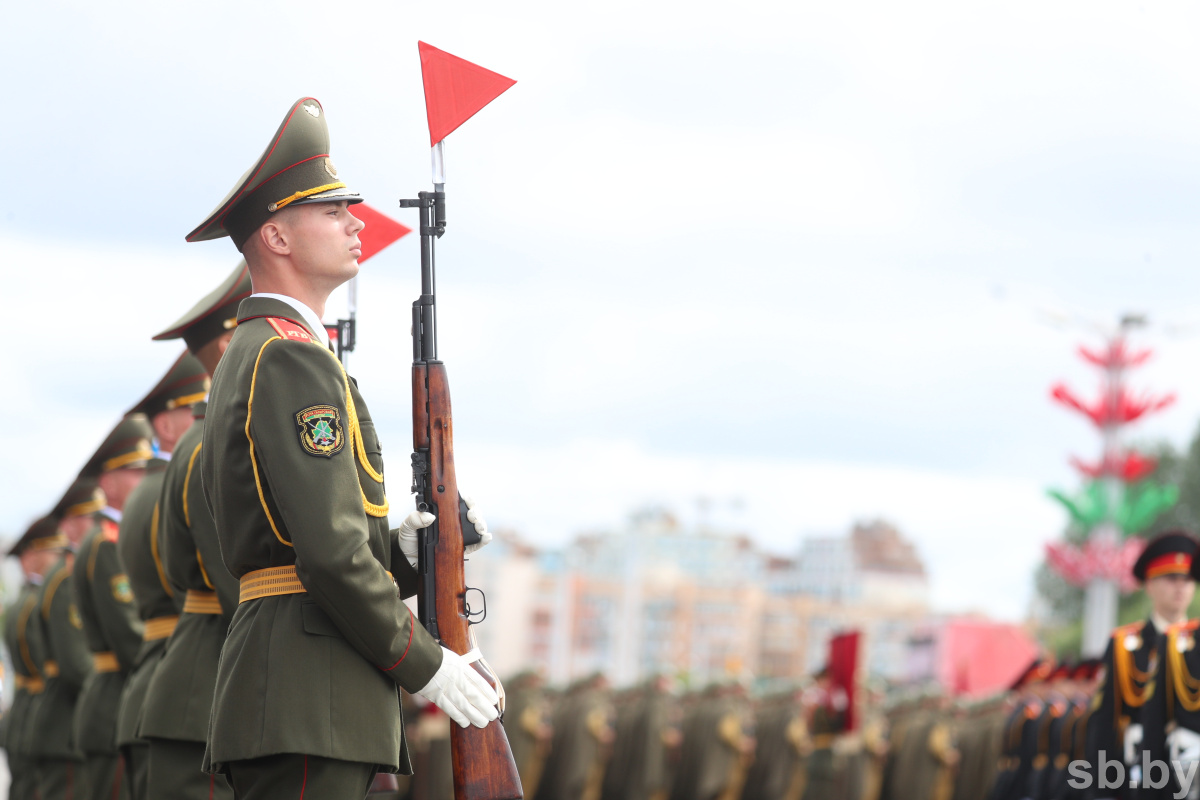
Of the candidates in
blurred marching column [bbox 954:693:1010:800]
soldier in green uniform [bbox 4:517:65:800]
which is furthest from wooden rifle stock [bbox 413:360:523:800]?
blurred marching column [bbox 954:693:1010:800]

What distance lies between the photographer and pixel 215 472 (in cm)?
361

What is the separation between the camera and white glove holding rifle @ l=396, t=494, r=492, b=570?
12.0 ft

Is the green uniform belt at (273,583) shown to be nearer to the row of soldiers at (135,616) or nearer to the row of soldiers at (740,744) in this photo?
the row of soldiers at (135,616)

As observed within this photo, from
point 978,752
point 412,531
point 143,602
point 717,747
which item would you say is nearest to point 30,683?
point 143,602

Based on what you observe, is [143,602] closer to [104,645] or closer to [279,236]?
[104,645]

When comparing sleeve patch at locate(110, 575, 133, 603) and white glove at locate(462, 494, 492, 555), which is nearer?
white glove at locate(462, 494, 492, 555)

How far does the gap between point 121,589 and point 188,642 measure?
6.17 ft

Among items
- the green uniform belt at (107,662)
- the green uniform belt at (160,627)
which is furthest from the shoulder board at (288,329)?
the green uniform belt at (107,662)

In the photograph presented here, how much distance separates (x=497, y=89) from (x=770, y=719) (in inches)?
799

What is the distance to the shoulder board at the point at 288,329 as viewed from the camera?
Result: 11.7 ft

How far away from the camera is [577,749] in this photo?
21.4m

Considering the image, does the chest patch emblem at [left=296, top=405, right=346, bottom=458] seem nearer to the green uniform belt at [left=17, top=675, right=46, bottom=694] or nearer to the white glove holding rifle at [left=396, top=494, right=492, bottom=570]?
the white glove holding rifle at [left=396, top=494, right=492, bottom=570]

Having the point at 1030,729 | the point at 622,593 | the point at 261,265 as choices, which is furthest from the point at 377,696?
the point at 622,593

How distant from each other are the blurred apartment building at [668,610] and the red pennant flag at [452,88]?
88.1 m
